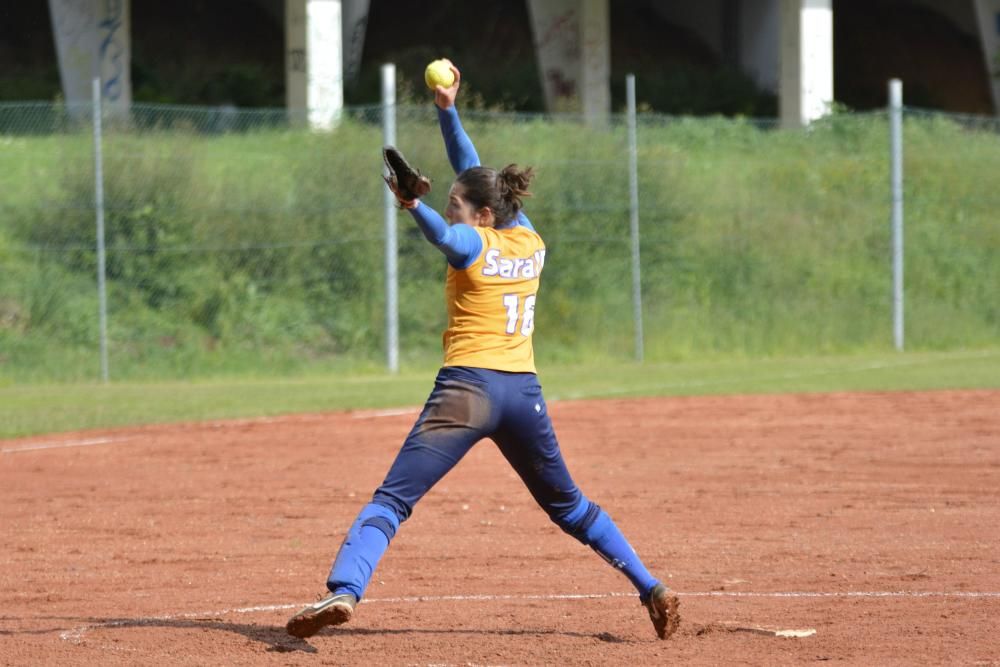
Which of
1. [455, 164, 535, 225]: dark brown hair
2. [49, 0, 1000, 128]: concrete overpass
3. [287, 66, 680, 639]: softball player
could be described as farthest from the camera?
[49, 0, 1000, 128]: concrete overpass

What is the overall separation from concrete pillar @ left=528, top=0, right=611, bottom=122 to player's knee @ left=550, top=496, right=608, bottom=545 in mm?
22917

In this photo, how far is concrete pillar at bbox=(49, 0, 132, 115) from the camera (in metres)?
26.4

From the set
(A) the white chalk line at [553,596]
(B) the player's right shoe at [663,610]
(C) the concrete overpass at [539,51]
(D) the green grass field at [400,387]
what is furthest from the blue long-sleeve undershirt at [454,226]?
(C) the concrete overpass at [539,51]

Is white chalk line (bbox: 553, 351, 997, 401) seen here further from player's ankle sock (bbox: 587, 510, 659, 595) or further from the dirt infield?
player's ankle sock (bbox: 587, 510, 659, 595)

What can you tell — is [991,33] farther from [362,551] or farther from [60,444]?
[362,551]

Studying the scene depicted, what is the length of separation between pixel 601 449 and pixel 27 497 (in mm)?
4541

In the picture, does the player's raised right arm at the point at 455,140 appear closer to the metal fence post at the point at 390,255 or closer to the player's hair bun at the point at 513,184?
the player's hair bun at the point at 513,184

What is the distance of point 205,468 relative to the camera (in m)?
11.6

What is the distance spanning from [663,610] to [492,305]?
1.38 metres

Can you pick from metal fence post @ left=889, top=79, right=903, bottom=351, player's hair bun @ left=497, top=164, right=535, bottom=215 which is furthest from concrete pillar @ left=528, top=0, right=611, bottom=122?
player's hair bun @ left=497, top=164, right=535, bottom=215

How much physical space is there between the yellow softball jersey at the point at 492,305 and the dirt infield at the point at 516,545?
3.71ft

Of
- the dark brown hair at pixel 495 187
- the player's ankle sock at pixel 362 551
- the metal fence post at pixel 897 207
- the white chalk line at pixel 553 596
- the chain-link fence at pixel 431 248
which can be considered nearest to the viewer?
Result: the player's ankle sock at pixel 362 551

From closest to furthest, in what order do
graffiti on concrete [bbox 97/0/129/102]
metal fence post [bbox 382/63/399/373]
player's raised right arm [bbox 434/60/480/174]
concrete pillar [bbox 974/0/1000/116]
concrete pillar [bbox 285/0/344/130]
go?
player's raised right arm [bbox 434/60/480/174]
metal fence post [bbox 382/63/399/373]
concrete pillar [bbox 285/0/344/130]
graffiti on concrete [bbox 97/0/129/102]
concrete pillar [bbox 974/0/1000/116]

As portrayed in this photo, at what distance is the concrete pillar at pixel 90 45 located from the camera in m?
26.4
